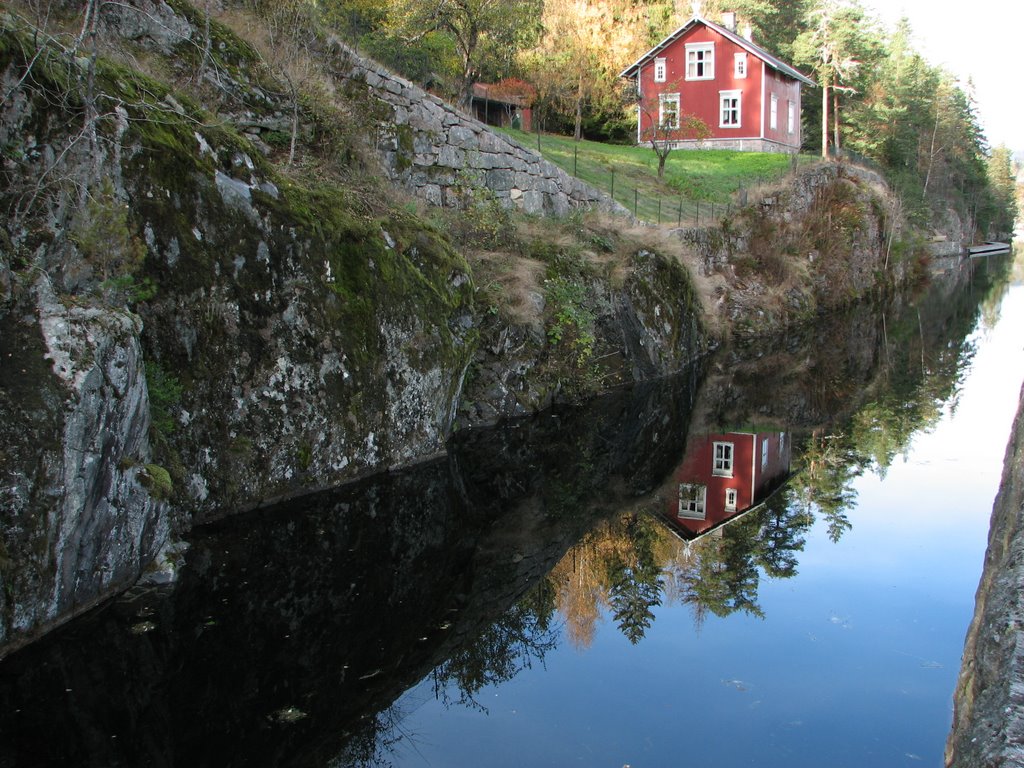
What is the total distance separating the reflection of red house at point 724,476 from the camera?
436 inches

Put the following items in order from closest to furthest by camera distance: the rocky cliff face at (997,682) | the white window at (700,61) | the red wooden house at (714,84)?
the rocky cliff face at (997,682) < the red wooden house at (714,84) < the white window at (700,61)

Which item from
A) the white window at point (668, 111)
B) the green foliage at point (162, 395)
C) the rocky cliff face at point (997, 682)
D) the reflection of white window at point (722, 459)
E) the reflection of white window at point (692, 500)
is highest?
the white window at point (668, 111)

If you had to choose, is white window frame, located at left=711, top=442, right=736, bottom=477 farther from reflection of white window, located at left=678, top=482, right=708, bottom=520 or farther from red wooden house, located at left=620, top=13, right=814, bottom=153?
red wooden house, located at left=620, top=13, right=814, bottom=153

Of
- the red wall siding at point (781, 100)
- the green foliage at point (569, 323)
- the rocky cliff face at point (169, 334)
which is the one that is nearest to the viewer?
the rocky cliff face at point (169, 334)

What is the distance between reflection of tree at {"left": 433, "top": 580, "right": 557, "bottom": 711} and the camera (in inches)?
280

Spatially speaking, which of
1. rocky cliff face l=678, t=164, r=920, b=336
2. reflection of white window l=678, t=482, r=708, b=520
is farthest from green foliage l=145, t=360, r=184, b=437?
rocky cliff face l=678, t=164, r=920, b=336

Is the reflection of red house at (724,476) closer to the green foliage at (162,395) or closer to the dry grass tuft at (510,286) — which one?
the dry grass tuft at (510,286)

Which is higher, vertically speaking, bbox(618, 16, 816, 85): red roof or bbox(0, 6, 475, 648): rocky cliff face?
bbox(618, 16, 816, 85): red roof

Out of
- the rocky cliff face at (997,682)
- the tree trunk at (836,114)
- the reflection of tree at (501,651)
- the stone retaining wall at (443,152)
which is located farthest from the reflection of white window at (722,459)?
the tree trunk at (836,114)

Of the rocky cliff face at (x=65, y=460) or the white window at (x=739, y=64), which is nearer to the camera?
the rocky cliff face at (x=65, y=460)

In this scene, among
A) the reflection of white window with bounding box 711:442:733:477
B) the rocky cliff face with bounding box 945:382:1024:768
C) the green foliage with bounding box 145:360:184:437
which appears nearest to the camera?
the rocky cliff face with bounding box 945:382:1024:768

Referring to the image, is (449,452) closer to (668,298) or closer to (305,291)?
(305,291)

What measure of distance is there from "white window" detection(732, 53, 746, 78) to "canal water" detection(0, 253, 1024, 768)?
1213 inches

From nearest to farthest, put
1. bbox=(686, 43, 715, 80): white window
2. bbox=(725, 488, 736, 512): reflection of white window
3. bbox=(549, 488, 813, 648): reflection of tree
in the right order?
bbox=(549, 488, 813, 648): reflection of tree < bbox=(725, 488, 736, 512): reflection of white window < bbox=(686, 43, 715, 80): white window
